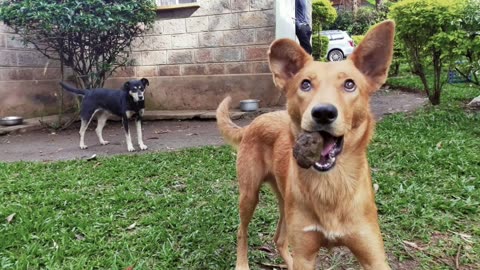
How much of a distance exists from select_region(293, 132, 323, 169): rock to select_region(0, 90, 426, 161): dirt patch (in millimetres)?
4839

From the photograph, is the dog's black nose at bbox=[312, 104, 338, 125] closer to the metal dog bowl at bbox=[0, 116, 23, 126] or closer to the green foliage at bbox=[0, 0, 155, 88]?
the green foliage at bbox=[0, 0, 155, 88]

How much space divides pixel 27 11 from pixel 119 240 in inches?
235

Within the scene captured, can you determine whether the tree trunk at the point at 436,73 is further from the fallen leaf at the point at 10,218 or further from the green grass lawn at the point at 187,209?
the fallen leaf at the point at 10,218

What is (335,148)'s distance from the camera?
216cm

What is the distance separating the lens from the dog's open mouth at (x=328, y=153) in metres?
2.12

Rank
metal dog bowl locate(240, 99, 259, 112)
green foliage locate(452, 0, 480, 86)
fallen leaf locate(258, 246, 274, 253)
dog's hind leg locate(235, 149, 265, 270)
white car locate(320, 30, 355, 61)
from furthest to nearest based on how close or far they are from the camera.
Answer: white car locate(320, 30, 355, 61)
metal dog bowl locate(240, 99, 259, 112)
green foliage locate(452, 0, 480, 86)
fallen leaf locate(258, 246, 274, 253)
dog's hind leg locate(235, 149, 265, 270)

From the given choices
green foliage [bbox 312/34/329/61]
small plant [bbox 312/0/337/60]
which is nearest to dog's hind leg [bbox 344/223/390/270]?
green foliage [bbox 312/34/329/61]

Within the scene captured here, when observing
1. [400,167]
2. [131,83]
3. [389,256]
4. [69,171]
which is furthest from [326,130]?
[131,83]

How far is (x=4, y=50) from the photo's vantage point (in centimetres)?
913

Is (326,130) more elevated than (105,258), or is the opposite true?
(326,130)

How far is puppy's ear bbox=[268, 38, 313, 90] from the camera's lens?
2424 mm

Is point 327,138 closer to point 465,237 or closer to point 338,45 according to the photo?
point 465,237

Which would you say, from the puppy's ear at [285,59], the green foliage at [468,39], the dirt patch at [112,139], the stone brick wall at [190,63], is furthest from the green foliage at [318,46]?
the puppy's ear at [285,59]

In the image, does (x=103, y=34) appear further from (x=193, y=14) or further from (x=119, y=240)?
(x=119, y=240)
